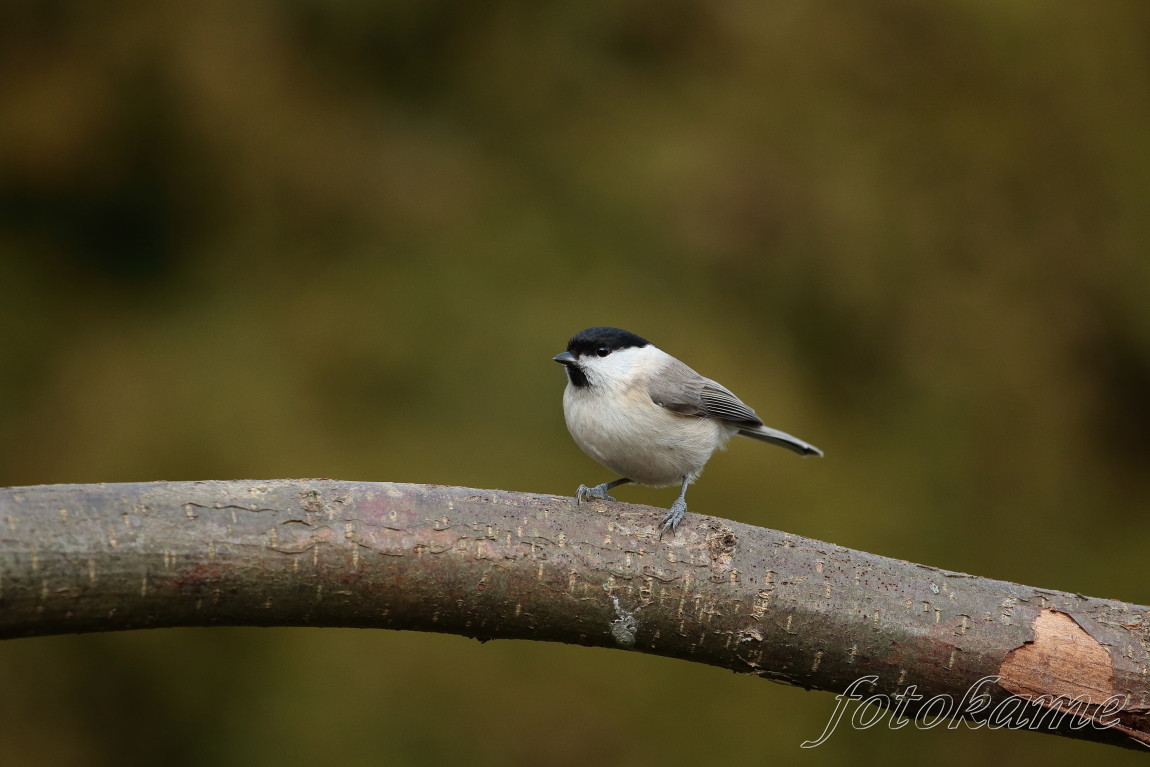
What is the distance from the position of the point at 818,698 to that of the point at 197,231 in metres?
3.57

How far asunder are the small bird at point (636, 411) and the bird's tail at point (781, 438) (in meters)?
0.23

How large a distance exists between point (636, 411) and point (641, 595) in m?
0.95

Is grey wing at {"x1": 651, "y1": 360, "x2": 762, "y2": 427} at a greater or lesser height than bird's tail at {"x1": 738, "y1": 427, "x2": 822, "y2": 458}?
greater

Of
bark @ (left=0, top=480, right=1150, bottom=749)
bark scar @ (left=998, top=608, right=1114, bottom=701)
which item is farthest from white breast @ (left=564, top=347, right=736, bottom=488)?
bark scar @ (left=998, top=608, right=1114, bottom=701)

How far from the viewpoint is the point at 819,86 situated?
4602mm

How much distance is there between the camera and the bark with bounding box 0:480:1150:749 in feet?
6.26

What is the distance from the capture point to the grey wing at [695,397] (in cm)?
312

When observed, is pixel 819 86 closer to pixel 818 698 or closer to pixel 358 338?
pixel 358 338

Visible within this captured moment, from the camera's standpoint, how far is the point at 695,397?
322 centimetres

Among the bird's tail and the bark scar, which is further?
the bird's tail

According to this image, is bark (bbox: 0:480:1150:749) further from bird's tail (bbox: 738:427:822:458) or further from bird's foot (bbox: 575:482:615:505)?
bird's tail (bbox: 738:427:822:458)

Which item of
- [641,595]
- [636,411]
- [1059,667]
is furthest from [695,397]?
[1059,667]

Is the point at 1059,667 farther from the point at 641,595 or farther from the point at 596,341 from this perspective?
the point at 596,341

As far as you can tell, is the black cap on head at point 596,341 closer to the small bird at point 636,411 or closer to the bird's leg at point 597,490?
the small bird at point 636,411
